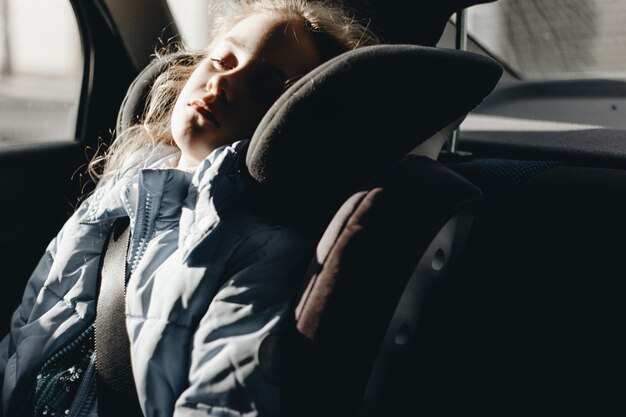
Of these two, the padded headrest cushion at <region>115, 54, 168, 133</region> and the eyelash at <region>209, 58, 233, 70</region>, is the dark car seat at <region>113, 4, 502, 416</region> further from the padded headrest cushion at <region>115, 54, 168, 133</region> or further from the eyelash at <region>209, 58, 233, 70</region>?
the padded headrest cushion at <region>115, 54, 168, 133</region>

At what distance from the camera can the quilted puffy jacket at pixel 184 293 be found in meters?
0.77

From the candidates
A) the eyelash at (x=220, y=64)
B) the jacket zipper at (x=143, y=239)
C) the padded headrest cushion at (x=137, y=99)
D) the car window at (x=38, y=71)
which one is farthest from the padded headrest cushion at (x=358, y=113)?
the car window at (x=38, y=71)

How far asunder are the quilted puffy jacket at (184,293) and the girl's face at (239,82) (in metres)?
0.09

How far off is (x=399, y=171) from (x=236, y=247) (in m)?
0.26

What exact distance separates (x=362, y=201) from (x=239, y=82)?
416 mm

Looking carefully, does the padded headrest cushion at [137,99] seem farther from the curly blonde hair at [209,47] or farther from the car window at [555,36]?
the car window at [555,36]

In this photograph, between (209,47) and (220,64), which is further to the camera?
(209,47)

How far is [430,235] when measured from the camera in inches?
29.0

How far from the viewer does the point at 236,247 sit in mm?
870

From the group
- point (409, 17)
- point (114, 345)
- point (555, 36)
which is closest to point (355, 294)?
point (114, 345)

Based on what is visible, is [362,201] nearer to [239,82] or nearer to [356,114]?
[356,114]

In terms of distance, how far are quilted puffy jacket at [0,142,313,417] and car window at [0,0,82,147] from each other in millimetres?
574

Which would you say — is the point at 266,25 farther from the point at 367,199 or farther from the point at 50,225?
the point at 50,225

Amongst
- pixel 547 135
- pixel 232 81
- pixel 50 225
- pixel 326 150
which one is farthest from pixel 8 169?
pixel 547 135
